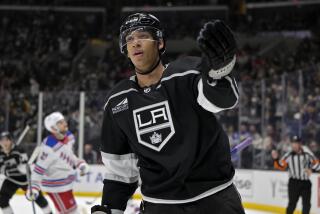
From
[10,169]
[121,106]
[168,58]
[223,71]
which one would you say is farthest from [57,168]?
[168,58]

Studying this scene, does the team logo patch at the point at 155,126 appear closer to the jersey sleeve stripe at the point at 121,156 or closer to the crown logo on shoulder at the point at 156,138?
the crown logo on shoulder at the point at 156,138

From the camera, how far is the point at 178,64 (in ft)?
6.72

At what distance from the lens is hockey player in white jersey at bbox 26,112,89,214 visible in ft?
18.2

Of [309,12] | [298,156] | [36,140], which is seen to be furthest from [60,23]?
[298,156]

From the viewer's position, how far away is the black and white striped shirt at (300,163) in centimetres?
663

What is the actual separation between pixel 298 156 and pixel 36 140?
4.86 m

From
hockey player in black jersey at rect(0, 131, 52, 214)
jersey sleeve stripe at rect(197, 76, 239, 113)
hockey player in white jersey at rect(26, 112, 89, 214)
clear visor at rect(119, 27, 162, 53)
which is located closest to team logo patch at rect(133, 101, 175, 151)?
jersey sleeve stripe at rect(197, 76, 239, 113)

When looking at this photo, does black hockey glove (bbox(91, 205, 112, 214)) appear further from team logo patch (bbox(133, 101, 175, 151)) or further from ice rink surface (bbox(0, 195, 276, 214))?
ice rink surface (bbox(0, 195, 276, 214))

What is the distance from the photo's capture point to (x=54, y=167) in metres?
5.67

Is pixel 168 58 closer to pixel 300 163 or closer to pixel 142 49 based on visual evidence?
pixel 300 163

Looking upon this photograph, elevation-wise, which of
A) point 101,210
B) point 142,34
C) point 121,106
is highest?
point 142,34

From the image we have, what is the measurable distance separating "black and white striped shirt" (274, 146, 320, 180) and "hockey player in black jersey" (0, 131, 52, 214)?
316cm

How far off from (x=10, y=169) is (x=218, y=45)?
17.1 feet

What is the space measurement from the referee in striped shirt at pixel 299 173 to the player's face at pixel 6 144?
3206 mm
